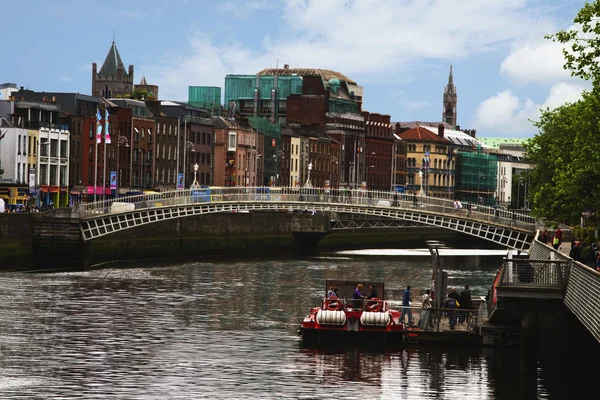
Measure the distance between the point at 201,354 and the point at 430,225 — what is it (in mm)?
46358

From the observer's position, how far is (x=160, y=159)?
136 meters

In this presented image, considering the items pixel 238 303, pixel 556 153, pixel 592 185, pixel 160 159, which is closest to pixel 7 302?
pixel 238 303

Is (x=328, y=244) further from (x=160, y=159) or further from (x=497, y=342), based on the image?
(x=497, y=342)

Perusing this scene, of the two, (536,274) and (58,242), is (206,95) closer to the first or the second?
(58,242)

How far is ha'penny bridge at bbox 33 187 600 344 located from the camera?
39.0 metres

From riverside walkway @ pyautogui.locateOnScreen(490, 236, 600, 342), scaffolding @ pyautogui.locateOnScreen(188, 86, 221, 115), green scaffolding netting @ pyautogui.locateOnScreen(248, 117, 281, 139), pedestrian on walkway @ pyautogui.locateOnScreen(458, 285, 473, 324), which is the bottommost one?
pedestrian on walkway @ pyautogui.locateOnScreen(458, 285, 473, 324)

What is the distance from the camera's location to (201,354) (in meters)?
44.4

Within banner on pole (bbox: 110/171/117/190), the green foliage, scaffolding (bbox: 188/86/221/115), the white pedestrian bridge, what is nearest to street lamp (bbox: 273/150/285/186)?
scaffolding (bbox: 188/86/221/115)

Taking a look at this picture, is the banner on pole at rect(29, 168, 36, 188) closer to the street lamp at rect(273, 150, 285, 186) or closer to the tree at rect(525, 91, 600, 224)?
the tree at rect(525, 91, 600, 224)

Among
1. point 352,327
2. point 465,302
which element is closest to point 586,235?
point 465,302

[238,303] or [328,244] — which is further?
[328,244]

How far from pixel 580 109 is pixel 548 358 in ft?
70.4

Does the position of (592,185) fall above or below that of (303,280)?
above

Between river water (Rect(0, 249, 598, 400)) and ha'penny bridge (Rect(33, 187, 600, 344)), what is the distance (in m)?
2.39
